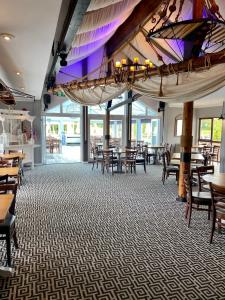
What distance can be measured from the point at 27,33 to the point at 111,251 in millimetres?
2957

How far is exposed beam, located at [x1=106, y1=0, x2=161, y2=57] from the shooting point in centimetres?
527

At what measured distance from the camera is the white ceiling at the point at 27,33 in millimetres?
2307

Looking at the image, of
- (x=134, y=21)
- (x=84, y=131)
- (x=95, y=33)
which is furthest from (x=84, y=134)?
(x=134, y=21)

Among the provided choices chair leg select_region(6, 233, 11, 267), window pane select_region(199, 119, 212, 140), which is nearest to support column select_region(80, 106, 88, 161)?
window pane select_region(199, 119, 212, 140)

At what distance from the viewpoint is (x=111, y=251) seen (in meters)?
3.30

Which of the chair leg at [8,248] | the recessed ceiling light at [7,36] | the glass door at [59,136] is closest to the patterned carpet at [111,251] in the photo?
the chair leg at [8,248]

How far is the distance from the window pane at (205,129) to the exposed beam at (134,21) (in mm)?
5928

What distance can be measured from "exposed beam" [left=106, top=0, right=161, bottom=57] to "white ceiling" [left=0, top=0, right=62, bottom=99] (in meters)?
2.55

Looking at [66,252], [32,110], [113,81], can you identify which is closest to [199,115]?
[32,110]

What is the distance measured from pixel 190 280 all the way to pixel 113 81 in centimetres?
329

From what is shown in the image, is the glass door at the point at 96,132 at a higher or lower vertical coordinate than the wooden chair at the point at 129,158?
higher

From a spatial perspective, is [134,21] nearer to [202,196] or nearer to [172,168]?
[172,168]

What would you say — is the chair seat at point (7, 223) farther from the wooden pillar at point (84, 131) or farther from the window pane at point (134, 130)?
the window pane at point (134, 130)

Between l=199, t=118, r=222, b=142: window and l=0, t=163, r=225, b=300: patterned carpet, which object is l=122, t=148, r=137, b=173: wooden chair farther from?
l=199, t=118, r=222, b=142: window
